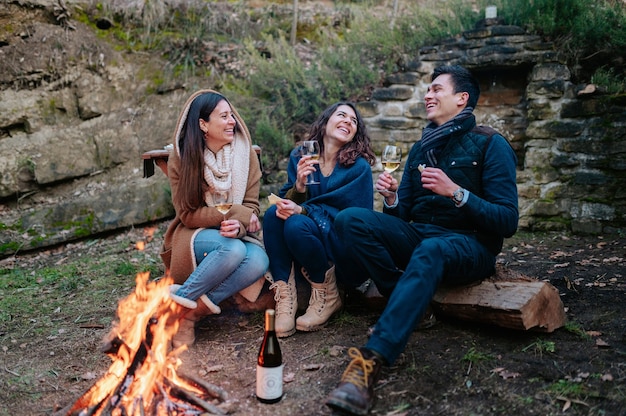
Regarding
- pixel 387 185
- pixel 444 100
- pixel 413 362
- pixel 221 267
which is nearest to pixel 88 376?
pixel 221 267

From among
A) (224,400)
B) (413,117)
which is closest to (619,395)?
(224,400)

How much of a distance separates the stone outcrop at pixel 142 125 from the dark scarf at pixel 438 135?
314 centimetres

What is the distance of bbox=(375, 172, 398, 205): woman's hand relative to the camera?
3.22m

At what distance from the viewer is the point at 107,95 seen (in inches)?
296

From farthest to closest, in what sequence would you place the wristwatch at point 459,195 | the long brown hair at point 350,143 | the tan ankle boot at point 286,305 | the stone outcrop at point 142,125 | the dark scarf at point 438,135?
the stone outcrop at point 142,125, the long brown hair at point 350,143, the tan ankle boot at point 286,305, the dark scarf at point 438,135, the wristwatch at point 459,195

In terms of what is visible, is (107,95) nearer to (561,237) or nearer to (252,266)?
(252,266)

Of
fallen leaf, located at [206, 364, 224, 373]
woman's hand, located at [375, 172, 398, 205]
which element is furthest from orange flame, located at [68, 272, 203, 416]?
woman's hand, located at [375, 172, 398, 205]

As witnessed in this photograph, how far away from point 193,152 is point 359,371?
1.94 m

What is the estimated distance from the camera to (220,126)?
3562 millimetres

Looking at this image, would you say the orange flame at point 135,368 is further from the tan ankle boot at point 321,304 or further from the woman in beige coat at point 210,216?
the tan ankle boot at point 321,304

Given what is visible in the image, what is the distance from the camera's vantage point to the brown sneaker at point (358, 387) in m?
2.30

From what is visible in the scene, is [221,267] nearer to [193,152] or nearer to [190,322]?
[190,322]

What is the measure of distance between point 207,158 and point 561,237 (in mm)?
4294

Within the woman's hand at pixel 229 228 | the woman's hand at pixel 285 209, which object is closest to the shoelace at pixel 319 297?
the woman's hand at pixel 285 209
